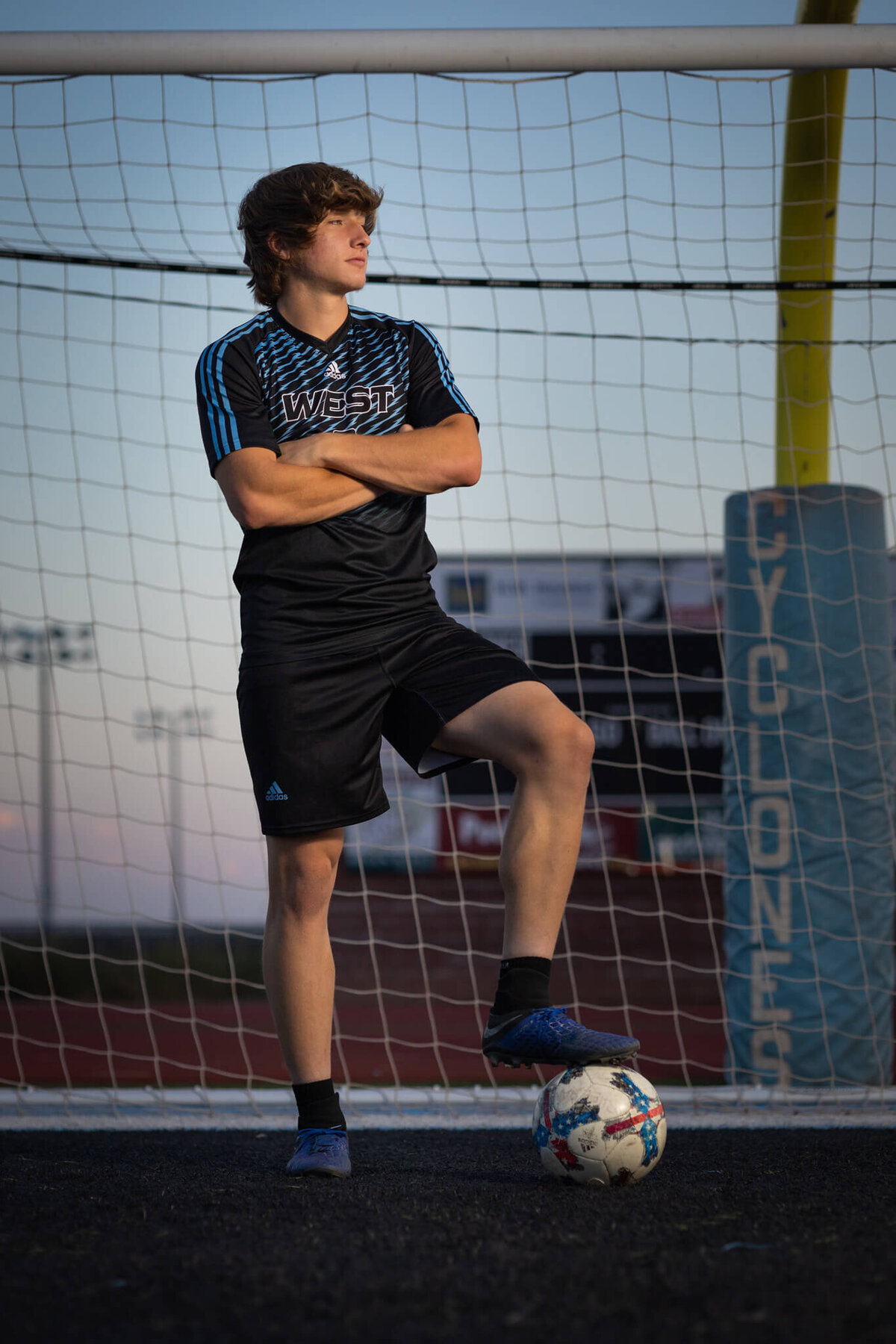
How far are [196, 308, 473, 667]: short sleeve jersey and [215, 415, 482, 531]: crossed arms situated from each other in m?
0.05

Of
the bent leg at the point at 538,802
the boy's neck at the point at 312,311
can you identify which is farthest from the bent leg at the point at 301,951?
the boy's neck at the point at 312,311

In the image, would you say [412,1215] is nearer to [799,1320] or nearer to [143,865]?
[799,1320]

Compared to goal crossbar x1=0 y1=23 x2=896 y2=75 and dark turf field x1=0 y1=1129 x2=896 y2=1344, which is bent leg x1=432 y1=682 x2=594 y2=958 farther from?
goal crossbar x1=0 y1=23 x2=896 y2=75

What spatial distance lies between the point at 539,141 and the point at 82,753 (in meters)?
2.83

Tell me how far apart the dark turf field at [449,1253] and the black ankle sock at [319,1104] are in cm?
13

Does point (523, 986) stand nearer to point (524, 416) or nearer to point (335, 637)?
point (335, 637)

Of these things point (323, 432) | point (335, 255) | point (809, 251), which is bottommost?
point (323, 432)

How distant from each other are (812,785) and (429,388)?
2.82 m

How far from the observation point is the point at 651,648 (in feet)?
33.9

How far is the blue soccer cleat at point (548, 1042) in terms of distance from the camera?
204 cm

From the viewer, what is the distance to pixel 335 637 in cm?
236

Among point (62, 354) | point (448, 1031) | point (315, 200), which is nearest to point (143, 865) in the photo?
point (62, 354)

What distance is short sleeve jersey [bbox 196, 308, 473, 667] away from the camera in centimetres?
238

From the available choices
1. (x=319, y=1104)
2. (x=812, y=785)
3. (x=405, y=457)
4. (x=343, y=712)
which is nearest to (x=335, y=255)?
(x=405, y=457)
